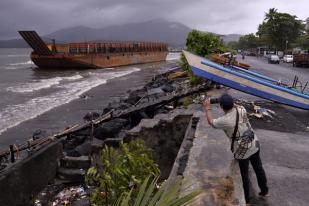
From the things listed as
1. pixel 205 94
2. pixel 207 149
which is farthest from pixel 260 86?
pixel 207 149

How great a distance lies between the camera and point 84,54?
46469mm

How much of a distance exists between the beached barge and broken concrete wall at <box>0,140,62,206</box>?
35.1 m

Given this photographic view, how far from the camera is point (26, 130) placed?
559 inches

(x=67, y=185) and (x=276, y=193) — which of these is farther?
(x=67, y=185)

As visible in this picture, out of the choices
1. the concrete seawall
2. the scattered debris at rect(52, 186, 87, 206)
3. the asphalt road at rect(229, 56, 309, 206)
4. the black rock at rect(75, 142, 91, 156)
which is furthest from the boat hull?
the concrete seawall

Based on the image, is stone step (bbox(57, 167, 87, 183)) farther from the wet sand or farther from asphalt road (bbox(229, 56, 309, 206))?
the wet sand

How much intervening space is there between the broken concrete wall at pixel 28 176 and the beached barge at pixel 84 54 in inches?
1383

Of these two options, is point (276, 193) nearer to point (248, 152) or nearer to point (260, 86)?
point (248, 152)

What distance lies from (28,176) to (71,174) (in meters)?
1.25

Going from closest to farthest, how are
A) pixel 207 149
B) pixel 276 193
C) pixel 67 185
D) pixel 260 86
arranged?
pixel 276 193 → pixel 207 149 → pixel 67 185 → pixel 260 86

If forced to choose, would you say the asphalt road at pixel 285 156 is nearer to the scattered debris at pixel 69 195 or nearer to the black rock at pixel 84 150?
the scattered debris at pixel 69 195

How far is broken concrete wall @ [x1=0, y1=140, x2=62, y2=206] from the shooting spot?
5.74 metres

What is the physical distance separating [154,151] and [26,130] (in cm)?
800

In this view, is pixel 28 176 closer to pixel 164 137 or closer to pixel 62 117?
pixel 164 137
